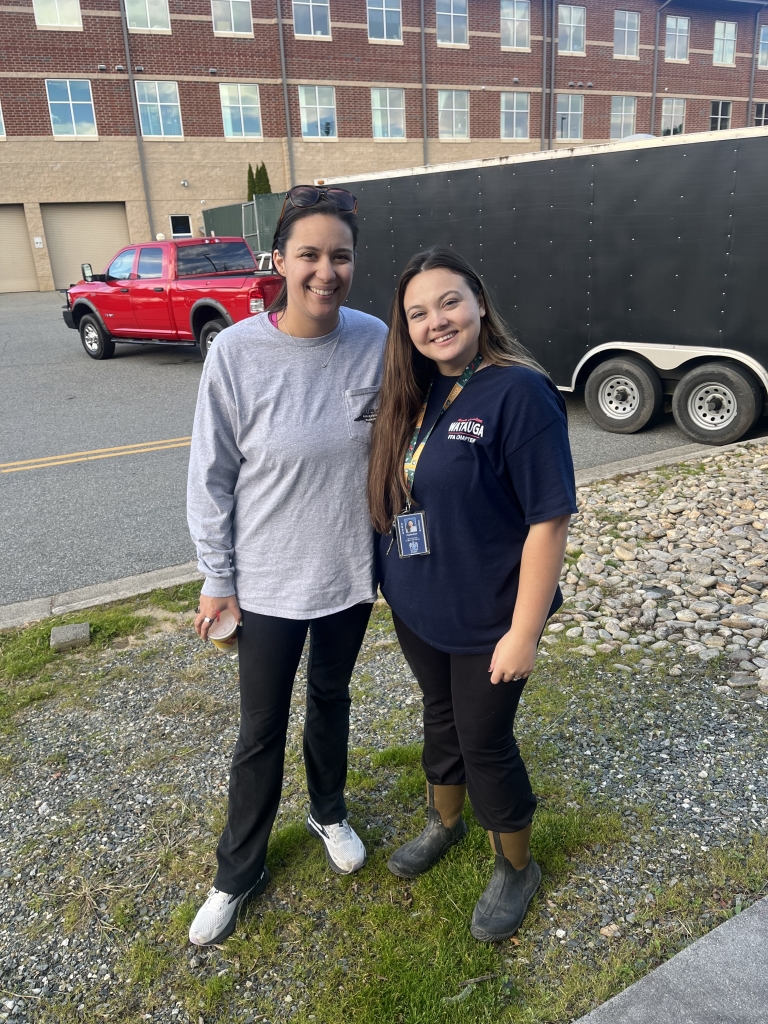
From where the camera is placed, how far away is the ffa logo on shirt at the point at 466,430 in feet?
6.11

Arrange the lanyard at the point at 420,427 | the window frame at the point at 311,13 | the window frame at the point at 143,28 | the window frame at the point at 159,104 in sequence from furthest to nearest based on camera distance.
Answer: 1. the window frame at the point at 311,13
2. the window frame at the point at 159,104
3. the window frame at the point at 143,28
4. the lanyard at the point at 420,427

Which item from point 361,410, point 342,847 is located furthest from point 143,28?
point 342,847

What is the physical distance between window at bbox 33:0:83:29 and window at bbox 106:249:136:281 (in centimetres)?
2341

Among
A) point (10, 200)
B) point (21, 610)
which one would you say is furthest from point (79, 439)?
point (10, 200)

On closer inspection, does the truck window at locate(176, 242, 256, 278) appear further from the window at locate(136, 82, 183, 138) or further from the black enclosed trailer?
the window at locate(136, 82, 183, 138)

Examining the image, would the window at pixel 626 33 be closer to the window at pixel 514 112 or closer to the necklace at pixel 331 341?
the window at pixel 514 112

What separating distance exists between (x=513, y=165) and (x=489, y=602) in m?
7.24

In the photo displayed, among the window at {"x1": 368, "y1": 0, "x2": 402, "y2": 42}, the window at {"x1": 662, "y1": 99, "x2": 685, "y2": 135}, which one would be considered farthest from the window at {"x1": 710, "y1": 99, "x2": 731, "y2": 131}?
the window at {"x1": 368, "y1": 0, "x2": 402, "y2": 42}

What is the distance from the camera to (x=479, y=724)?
6.79 ft

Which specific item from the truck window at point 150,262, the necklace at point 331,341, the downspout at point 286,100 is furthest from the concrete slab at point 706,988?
the downspout at point 286,100

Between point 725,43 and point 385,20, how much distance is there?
2057cm

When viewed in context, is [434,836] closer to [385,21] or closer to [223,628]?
[223,628]

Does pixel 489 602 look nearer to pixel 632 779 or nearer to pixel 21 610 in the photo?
pixel 632 779

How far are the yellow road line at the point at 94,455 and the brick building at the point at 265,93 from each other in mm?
27262
